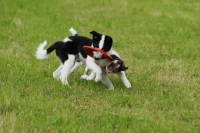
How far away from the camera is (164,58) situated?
1031 cm

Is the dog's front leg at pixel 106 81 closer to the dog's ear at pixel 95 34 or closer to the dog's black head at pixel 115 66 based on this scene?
the dog's black head at pixel 115 66

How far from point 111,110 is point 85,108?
373mm

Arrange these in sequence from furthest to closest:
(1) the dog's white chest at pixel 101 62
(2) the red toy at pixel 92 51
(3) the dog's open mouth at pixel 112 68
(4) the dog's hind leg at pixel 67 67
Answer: (4) the dog's hind leg at pixel 67 67 → (1) the dog's white chest at pixel 101 62 → (3) the dog's open mouth at pixel 112 68 → (2) the red toy at pixel 92 51

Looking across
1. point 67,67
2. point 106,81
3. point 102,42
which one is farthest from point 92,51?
point 67,67

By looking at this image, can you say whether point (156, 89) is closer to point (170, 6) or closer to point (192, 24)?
point (192, 24)

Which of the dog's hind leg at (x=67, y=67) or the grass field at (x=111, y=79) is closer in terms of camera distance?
the grass field at (x=111, y=79)

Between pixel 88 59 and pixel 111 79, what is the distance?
93 cm

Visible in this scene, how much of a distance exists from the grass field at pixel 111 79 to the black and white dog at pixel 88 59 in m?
0.18

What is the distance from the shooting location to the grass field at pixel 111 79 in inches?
226

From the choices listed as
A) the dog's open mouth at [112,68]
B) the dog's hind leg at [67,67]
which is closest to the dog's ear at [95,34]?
the dog's open mouth at [112,68]

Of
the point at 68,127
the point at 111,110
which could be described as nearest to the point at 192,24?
the point at 111,110

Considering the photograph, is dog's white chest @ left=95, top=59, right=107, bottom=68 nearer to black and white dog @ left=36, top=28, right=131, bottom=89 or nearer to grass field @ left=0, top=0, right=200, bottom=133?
black and white dog @ left=36, top=28, right=131, bottom=89

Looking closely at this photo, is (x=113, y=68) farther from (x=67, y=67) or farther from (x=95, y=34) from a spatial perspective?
(x=67, y=67)

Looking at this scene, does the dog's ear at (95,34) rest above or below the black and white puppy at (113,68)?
above
